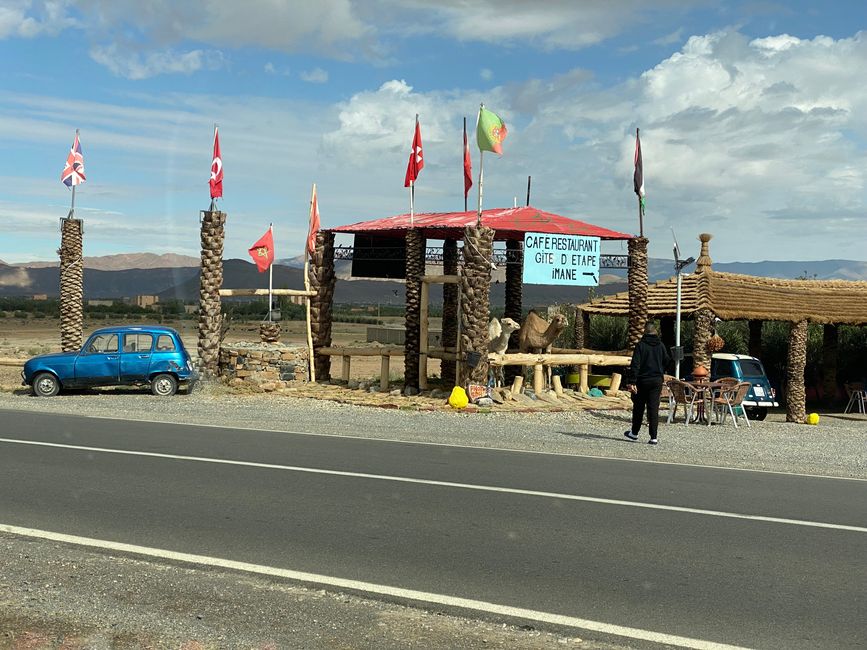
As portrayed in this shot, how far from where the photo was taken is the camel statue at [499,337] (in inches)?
902

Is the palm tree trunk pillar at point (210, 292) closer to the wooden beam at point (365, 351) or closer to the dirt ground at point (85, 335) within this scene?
the wooden beam at point (365, 351)

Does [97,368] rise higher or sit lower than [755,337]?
lower

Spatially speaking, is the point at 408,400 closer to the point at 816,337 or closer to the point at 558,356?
the point at 558,356

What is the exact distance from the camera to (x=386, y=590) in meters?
6.71

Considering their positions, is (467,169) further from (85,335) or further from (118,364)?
(85,335)

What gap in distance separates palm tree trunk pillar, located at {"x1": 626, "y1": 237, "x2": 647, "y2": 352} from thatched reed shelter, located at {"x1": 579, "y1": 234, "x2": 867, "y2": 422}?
103 cm

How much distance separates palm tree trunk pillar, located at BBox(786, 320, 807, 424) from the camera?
897 inches

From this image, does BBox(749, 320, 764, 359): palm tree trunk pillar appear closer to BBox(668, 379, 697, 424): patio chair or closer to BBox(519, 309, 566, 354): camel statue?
BBox(519, 309, 566, 354): camel statue

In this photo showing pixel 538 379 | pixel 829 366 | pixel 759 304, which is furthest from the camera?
pixel 829 366

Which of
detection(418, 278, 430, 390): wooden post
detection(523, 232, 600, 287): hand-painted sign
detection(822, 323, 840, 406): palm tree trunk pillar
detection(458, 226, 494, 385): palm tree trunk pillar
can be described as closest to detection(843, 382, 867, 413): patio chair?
detection(822, 323, 840, 406): palm tree trunk pillar

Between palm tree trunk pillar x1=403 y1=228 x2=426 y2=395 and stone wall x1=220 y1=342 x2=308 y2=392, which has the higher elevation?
palm tree trunk pillar x1=403 y1=228 x2=426 y2=395

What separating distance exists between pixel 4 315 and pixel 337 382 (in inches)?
3402

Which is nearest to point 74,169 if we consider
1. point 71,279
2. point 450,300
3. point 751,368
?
point 71,279

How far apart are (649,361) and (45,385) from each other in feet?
45.0
